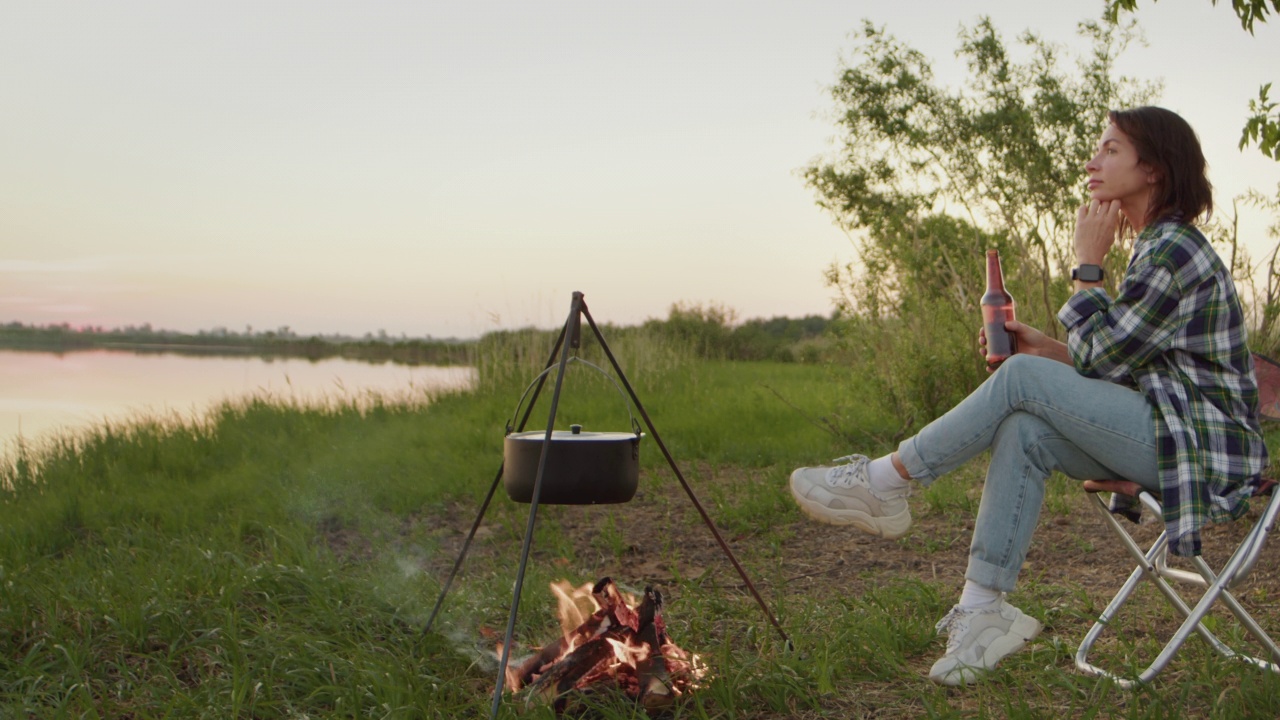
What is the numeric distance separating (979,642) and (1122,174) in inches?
48.1

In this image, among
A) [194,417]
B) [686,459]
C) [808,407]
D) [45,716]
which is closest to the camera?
[45,716]

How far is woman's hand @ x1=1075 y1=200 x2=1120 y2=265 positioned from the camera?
2287mm

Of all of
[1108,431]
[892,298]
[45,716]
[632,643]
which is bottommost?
[45,716]

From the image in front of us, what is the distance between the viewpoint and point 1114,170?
2.32 meters

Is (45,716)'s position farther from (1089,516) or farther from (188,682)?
(1089,516)

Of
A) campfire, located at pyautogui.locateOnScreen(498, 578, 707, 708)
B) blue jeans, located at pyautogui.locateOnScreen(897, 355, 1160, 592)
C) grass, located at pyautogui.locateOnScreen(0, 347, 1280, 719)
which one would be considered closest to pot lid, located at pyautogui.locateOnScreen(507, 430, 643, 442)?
campfire, located at pyautogui.locateOnScreen(498, 578, 707, 708)

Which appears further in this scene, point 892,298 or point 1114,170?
point 892,298

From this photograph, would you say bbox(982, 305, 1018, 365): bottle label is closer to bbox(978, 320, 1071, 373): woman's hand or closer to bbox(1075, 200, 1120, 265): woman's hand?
bbox(978, 320, 1071, 373): woman's hand

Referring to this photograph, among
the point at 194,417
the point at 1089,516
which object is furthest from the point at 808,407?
the point at 194,417

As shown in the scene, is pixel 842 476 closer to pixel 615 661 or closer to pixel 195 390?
pixel 615 661

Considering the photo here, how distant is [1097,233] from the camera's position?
2.29 m

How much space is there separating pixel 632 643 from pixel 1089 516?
2.84 meters

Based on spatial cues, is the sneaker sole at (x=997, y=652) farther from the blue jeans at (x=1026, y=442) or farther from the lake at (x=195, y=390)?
the lake at (x=195, y=390)

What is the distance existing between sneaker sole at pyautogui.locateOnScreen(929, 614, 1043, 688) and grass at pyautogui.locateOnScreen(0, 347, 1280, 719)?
0.04 meters
